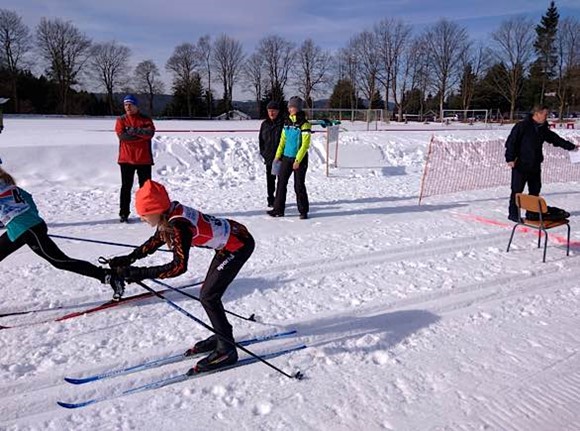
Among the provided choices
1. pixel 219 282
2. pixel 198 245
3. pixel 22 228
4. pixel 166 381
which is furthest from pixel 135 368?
pixel 22 228

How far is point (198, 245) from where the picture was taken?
10.4 ft

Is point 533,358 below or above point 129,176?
below

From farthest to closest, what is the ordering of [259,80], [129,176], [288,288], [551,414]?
[259,80], [129,176], [288,288], [551,414]

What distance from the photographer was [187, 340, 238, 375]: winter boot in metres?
3.33

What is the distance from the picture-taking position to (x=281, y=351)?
3643mm

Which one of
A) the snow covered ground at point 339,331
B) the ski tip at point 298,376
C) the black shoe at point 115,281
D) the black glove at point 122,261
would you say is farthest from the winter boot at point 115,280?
the ski tip at point 298,376

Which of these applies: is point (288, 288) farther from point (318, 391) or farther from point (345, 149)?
point (345, 149)

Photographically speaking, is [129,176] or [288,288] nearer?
[288,288]

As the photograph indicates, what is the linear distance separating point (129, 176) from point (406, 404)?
541 cm

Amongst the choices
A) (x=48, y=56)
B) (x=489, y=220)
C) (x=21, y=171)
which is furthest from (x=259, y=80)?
(x=489, y=220)

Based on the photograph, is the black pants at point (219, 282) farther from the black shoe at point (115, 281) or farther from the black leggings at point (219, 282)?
the black shoe at point (115, 281)

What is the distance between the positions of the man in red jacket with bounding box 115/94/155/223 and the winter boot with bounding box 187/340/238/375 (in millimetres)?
4313

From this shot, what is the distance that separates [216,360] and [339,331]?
3.75 feet

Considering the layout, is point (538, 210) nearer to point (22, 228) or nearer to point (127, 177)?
point (22, 228)
